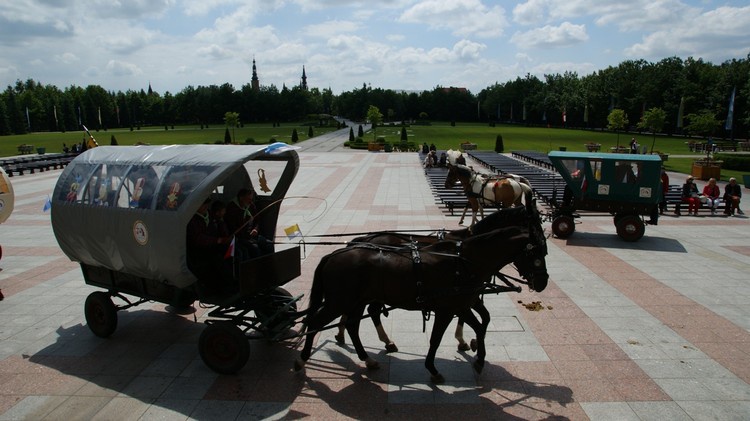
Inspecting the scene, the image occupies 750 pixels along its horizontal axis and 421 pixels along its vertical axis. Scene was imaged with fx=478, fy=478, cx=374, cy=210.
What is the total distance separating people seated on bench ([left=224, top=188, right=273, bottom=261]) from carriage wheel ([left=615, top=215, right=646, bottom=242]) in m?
11.0

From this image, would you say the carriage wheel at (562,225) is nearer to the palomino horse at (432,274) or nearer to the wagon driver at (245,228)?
the palomino horse at (432,274)

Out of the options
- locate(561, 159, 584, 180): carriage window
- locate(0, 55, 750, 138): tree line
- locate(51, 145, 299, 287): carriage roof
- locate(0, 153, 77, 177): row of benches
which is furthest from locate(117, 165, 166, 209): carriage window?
locate(0, 55, 750, 138): tree line

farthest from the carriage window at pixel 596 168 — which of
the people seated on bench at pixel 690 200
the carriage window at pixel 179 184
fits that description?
the carriage window at pixel 179 184

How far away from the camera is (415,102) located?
401 feet

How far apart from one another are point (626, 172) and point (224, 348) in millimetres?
12275

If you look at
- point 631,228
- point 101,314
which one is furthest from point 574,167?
point 101,314

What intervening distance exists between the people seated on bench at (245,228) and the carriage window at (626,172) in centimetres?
1089

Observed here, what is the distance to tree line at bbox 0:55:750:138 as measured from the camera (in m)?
75.8

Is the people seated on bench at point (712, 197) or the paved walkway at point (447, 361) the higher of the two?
the people seated on bench at point (712, 197)

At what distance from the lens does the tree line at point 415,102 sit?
249ft

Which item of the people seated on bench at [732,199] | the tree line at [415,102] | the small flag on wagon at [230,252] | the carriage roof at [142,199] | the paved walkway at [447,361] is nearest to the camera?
the paved walkway at [447,361]

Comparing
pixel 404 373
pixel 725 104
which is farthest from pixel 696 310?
pixel 725 104

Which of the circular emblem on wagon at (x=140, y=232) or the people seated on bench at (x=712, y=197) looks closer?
the circular emblem on wagon at (x=140, y=232)

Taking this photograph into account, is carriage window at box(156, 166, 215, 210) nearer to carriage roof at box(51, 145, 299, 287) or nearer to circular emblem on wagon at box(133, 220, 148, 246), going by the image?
carriage roof at box(51, 145, 299, 287)
